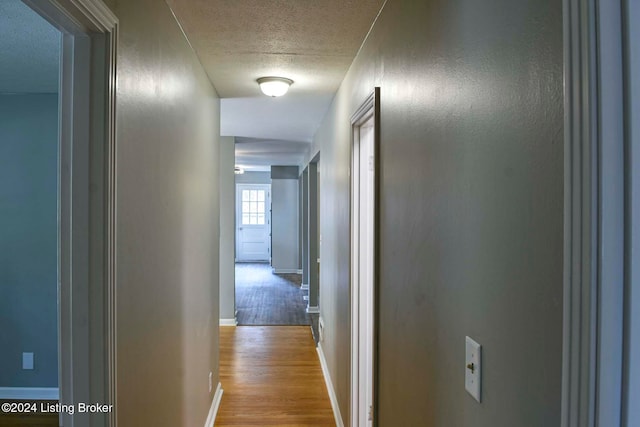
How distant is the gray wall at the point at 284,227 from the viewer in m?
10.0

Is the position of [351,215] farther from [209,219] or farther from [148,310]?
[148,310]

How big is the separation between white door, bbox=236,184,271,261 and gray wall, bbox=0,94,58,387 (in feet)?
27.9

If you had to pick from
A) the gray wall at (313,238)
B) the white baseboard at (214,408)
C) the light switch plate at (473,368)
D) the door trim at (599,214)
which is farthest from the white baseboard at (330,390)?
the door trim at (599,214)

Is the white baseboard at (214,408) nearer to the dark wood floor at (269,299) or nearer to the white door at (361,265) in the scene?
the white door at (361,265)

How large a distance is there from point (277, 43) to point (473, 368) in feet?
6.24

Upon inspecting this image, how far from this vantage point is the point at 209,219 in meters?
3.03

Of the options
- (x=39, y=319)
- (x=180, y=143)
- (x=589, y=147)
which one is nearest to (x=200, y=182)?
(x=180, y=143)

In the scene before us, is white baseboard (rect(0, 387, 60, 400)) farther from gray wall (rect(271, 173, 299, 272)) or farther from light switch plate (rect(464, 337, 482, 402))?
gray wall (rect(271, 173, 299, 272))

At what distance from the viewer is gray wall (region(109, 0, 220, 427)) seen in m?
1.31

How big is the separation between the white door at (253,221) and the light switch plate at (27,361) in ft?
28.1

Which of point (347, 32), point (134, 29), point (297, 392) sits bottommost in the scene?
point (297, 392)

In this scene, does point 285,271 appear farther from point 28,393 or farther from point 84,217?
point 84,217

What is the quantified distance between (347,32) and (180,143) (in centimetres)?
99

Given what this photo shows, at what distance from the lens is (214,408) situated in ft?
10.2
